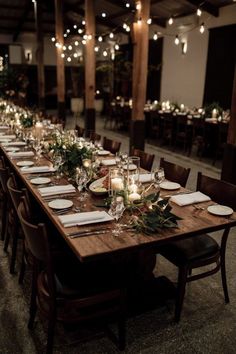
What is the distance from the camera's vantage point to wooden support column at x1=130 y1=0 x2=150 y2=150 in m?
6.19

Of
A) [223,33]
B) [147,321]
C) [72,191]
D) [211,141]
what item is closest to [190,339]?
[147,321]

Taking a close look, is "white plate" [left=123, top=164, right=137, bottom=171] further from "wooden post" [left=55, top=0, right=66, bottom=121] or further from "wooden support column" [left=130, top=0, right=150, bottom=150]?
"wooden post" [left=55, top=0, right=66, bottom=121]

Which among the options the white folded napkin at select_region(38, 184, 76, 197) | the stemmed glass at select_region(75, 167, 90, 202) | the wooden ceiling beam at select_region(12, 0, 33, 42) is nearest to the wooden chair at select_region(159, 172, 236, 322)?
the stemmed glass at select_region(75, 167, 90, 202)

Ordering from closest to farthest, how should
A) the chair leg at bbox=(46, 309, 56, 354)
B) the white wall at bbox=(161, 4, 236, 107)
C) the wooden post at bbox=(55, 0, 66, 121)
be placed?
the chair leg at bbox=(46, 309, 56, 354) < the white wall at bbox=(161, 4, 236, 107) < the wooden post at bbox=(55, 0, 66, 121)

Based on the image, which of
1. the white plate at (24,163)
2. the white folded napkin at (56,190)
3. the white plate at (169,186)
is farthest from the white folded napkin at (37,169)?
the white plate at (169,186)

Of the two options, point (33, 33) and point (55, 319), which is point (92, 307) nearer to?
point (55, 319)

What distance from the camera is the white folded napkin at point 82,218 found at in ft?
6.81

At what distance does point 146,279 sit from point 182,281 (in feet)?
1.33

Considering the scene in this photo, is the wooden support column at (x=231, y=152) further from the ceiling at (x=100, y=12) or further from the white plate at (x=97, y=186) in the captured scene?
the ceiling at (x=100, y=12)

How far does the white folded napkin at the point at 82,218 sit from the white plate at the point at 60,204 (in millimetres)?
157

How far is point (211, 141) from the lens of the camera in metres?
7.33

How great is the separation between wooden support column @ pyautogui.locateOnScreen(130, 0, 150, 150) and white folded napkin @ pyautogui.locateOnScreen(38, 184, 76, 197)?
4.26m

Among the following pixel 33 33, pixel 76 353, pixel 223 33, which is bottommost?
pixel 76 353

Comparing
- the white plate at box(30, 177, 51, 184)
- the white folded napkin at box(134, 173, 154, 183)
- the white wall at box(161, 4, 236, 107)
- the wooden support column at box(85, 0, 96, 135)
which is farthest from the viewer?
the white wall at box(161, 4, 236, 107)
